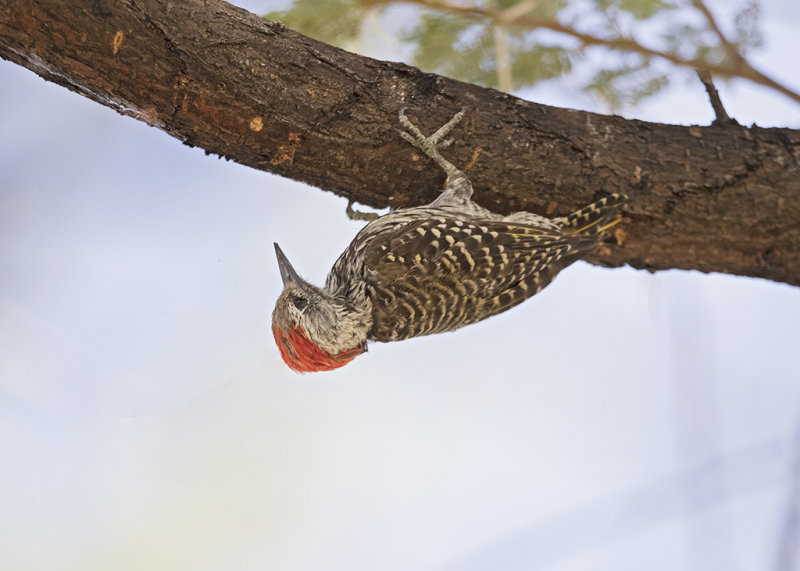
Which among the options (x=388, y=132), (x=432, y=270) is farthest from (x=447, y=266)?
(x=388, y=132)

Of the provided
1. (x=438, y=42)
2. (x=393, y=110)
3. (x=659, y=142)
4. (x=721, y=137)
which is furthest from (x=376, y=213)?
(x=721, y=137)

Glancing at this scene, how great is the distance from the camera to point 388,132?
2715 millimetres

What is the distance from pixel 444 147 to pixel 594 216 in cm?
72

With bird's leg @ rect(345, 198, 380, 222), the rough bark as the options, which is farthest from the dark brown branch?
bird's leg @ rect(345, 198, 380, 222)

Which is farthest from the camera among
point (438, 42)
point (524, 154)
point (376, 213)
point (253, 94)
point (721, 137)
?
point (438, 42)

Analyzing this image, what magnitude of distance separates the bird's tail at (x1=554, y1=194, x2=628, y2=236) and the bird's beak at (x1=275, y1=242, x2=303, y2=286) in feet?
3.82

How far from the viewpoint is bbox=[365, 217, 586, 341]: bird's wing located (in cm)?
Result: 282

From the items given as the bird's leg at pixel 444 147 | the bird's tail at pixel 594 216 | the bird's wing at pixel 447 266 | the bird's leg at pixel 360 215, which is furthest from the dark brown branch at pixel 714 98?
the bird's leg at pixel 360 215

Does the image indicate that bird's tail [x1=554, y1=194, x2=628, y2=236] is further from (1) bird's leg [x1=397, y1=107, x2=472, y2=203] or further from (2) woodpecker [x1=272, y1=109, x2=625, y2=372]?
(1) bird's leg [x1=397, y1=107, x2=472, y2=203]

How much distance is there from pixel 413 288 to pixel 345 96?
80cm

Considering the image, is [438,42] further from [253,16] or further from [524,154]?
→ [253,16]

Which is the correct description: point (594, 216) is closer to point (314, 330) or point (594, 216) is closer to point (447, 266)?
point (447, 266)

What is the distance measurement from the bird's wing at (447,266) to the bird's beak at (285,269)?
1.21 ft

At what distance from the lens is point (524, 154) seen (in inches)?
114
